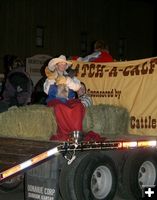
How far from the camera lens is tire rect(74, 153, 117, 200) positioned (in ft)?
24.1

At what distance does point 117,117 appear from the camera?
8.56 m

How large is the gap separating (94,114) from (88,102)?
106cm

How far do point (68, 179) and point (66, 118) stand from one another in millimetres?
858

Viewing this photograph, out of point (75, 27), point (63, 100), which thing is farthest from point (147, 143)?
point (75, 27)

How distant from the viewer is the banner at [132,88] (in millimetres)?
8883

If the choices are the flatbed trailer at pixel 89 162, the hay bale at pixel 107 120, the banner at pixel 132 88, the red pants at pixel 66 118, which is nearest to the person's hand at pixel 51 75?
the hay bale at pixel 107 120

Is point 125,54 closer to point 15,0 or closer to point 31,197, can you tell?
point 15,0

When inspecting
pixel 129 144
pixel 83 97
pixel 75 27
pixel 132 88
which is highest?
pixel 75 27

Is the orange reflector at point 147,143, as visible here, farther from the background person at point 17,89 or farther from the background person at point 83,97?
the background person at point 17,89

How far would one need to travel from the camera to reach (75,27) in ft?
105

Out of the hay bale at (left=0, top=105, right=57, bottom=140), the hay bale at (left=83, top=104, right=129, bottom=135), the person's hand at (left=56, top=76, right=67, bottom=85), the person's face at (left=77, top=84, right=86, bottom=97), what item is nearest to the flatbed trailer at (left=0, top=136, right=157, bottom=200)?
the hay bale at (left=0, top=105, right=57, bottom=140)

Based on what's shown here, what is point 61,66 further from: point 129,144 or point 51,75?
point 129,144

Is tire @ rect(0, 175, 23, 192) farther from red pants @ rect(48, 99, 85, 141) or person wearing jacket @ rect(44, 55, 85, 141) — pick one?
red pants @ rect(48, 99, 85, 141)

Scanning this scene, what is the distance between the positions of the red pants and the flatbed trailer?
0.40m
